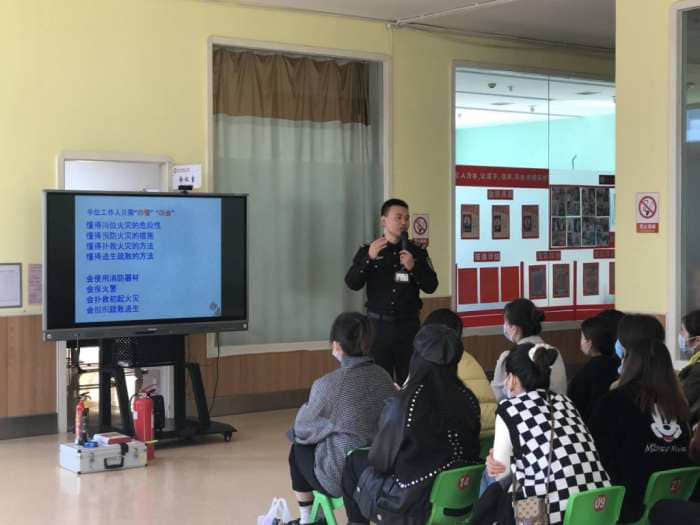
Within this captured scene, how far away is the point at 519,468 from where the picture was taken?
3725mm

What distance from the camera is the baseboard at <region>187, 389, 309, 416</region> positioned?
837cm

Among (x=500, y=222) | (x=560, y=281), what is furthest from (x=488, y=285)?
(x=560, y=281)

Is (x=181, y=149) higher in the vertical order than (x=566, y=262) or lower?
higher

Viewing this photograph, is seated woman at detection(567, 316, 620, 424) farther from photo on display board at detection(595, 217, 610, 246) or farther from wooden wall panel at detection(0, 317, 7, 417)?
photo on display board at detection(595, 217, 610, 246)

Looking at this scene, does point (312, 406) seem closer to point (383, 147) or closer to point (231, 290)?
point (231, 290)

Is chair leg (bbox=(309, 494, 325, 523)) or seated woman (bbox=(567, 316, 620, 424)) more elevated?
seated woman (bbox=(567, 316, 620, 424))

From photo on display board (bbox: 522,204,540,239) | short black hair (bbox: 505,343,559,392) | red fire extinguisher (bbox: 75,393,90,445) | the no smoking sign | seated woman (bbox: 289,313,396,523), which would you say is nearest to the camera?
short black hair (bbox: 505,343,559,392)

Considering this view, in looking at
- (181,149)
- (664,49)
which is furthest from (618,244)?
(181,149)

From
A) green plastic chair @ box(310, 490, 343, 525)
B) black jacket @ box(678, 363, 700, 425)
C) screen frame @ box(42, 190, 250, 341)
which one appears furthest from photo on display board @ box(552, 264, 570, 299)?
green plastic chair @ box(310, 490, 343, 525)

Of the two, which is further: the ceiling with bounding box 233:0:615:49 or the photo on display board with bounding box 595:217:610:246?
the photo on display board with bounding box 595:217:610:246

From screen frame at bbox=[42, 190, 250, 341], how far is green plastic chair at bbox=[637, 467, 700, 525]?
4.07 m

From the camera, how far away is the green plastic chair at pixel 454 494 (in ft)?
13.0

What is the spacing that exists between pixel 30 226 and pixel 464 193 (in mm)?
3964

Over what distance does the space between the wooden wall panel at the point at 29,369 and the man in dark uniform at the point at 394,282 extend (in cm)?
222
